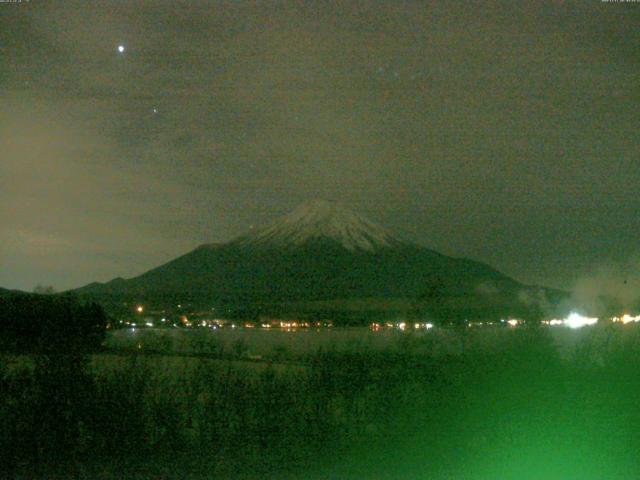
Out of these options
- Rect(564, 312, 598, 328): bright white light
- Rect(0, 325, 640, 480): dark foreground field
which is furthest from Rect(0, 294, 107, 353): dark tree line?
Rect(564, 312, 598, 328): bright white light

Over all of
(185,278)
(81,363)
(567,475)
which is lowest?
(567,475)

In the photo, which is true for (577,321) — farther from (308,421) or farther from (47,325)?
(47,325)

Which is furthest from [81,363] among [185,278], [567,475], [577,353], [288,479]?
[185,278]

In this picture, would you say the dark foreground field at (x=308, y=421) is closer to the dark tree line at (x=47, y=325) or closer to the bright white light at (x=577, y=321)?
the dark tree line at (x=47, y=325)

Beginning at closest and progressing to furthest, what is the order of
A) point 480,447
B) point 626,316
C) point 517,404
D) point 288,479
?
point 288,479, point 480,447, point 517,404, point 626,316

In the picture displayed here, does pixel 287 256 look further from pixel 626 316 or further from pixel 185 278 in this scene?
pixel 626 316

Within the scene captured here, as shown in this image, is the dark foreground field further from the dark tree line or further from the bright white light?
the bright white light

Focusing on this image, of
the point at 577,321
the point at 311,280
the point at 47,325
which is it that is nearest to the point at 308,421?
the point at 47,325

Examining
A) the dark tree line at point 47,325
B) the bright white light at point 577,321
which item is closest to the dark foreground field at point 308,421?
the dark tree line at point 47,325
